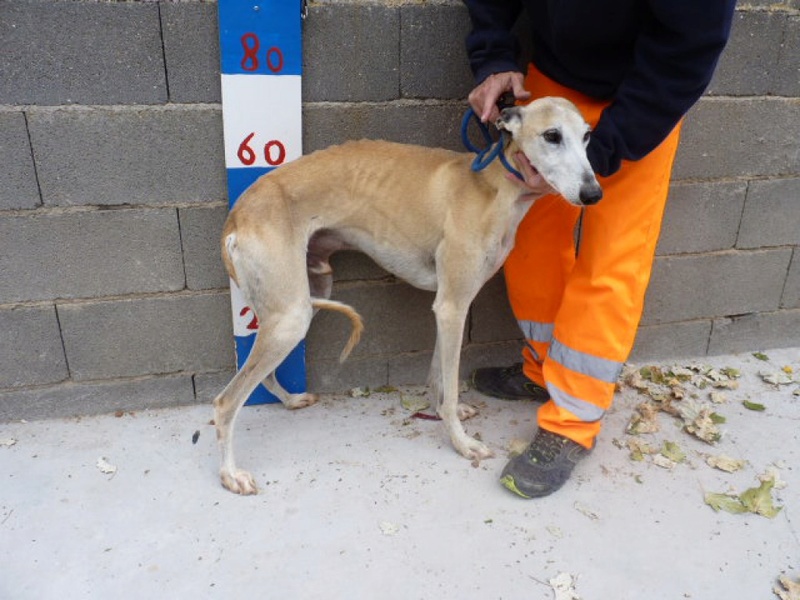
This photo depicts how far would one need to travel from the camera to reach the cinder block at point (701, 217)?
3162mm

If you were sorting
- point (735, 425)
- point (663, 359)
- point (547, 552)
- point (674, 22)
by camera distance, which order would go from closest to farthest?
1. point (674, 22)
2. point (547, 552)
3. point (735, 425)
4. point (663, 359)

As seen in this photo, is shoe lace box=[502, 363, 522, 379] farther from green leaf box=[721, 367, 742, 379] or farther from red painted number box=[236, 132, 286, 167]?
red painted number box=[236, 132, 286, 167]

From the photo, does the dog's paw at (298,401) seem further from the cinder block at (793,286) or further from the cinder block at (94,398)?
the cinder block at (793,286)

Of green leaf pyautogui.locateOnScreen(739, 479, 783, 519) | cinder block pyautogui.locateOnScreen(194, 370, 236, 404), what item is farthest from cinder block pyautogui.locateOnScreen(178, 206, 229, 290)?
green leaf pyautogui.locateOnScreen(739, 479, 783, 519)

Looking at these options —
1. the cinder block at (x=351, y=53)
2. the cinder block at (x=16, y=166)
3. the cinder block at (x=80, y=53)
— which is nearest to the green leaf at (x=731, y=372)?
the cinder block at (x=351, y=53)

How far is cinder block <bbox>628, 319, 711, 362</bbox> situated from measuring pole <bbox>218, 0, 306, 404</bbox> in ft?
6.68

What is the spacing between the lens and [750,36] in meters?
2.93

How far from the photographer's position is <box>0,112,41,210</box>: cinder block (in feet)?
7.95

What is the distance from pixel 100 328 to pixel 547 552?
6.55 ft

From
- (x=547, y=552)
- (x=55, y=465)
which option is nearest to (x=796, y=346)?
(x=547, y=552)

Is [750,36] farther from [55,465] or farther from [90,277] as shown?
[55,465]

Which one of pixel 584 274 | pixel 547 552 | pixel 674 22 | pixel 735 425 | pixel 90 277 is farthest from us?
pixel 735 425

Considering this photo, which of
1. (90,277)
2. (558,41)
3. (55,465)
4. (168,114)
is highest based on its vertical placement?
(558,41)

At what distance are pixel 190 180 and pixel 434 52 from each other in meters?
1.13
